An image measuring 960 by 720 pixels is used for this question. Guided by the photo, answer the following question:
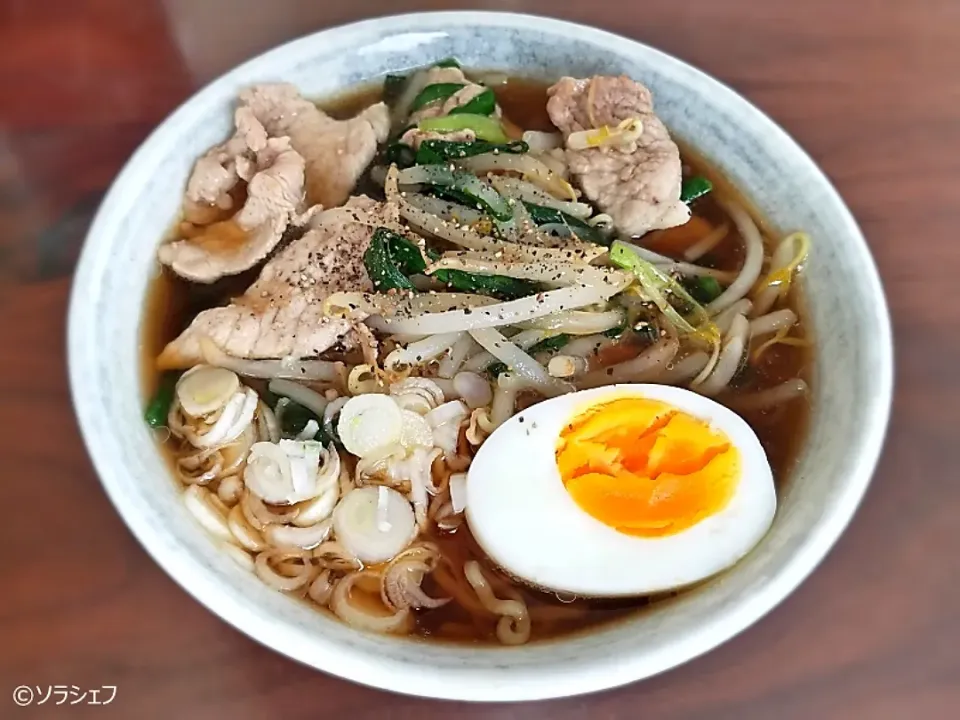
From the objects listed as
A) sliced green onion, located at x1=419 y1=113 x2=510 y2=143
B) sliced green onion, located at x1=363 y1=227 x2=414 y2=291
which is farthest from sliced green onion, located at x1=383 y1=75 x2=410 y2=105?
sliced green onion, located at x1=363 y1=227 x2=414 y2=291

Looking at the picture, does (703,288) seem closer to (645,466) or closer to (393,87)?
(645,466)

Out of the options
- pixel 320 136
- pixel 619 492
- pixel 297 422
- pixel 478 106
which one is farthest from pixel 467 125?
pixel 619 492

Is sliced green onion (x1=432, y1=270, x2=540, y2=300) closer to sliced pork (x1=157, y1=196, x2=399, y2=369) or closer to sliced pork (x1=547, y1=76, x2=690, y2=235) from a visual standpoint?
sliced pork (x1=157, y1=196, x2=399, y2=369)

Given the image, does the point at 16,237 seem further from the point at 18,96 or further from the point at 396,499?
the point at 396,499

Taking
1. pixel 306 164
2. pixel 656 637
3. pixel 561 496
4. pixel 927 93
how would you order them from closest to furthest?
1. pixel 656 637
2. pixel 561 496
3. pixel 306 164
4. pixel 927 93

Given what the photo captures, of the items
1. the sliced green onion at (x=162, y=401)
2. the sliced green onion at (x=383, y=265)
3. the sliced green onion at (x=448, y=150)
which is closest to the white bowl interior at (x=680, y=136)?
the sliced green onion at (x=162, y=401)

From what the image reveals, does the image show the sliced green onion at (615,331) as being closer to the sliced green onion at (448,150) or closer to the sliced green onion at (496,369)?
the sliced green onion at (496,369)

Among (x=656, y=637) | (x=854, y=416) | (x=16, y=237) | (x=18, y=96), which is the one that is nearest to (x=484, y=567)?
(x=656, y=637)
